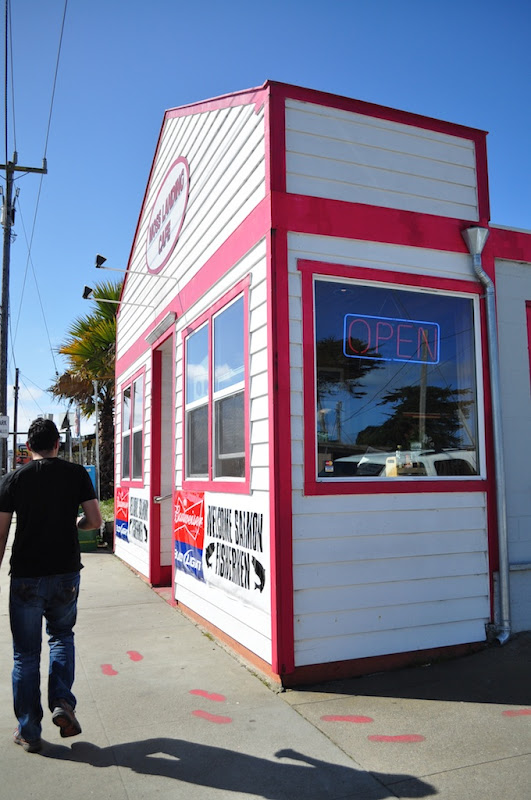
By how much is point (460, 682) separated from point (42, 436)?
10.6ft

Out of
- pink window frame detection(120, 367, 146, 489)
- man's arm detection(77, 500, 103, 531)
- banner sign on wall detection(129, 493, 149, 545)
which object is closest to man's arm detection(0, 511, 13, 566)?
man's arm detection(77, 500, 103, 531)

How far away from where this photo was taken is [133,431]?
10.2 metres

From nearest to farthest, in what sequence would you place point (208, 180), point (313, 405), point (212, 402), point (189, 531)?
1. point (313, 405)
2. point (212, 402)
3. point (208, 180)
4. point (189, 531)

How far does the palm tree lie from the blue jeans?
12.5 metres

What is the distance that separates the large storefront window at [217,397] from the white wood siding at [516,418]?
2292 mm

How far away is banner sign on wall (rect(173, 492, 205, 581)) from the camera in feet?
20.8

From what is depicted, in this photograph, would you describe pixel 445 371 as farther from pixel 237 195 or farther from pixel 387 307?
pixel 237 195

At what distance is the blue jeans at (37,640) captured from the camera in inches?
138

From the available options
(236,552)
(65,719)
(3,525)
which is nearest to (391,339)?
(236,552)

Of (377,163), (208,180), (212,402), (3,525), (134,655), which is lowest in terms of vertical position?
(134,655)

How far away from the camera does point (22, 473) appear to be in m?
3.70

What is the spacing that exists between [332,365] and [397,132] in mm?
2090

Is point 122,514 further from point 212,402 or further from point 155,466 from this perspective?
point 212,402

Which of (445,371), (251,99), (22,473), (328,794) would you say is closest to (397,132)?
(251,99)
